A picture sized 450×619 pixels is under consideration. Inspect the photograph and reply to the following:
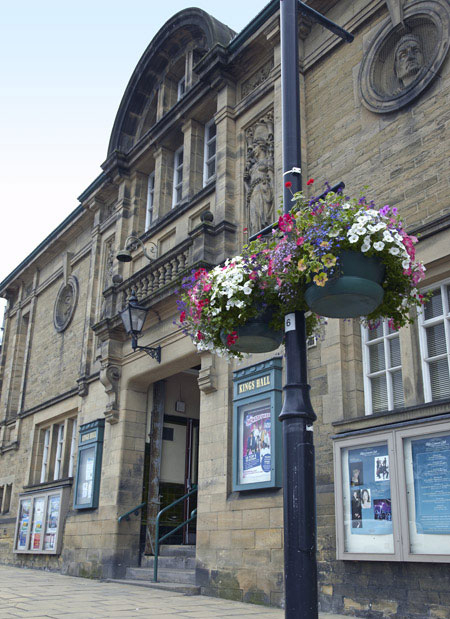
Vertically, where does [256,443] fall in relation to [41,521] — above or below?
above

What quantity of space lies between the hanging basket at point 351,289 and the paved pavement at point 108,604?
14.7ft

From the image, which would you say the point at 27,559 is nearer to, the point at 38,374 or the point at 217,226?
the point at 38,374

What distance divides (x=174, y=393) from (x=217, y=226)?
184 inches

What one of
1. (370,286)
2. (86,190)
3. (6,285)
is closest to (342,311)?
(370,286)

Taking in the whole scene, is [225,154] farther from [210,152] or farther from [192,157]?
[210,152]

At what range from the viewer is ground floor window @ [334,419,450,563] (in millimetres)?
6688

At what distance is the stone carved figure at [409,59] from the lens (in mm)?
8836

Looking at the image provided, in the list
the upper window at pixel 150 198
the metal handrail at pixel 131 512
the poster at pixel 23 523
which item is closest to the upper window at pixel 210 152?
the upper window at pixel 150 198

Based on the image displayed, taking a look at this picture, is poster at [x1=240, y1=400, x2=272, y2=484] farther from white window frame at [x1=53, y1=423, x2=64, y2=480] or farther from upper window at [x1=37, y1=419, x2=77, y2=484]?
white window frame at [x1=53, y1=423, x2=64, y2=480]

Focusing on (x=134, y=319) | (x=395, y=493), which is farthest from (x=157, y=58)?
(x=395, y=493)

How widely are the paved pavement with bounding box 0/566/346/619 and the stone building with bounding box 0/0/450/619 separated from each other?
667mm

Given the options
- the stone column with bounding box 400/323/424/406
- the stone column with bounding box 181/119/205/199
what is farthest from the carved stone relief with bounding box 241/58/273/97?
the stone column with bounding box 400/323/424/406

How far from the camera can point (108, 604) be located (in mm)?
7996

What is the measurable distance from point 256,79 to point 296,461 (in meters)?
9.85
